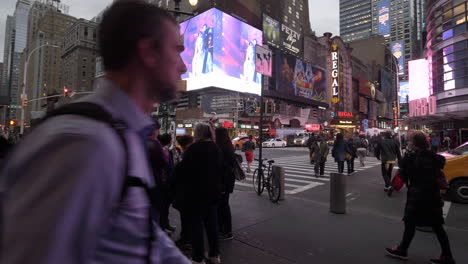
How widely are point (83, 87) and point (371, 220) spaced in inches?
4919

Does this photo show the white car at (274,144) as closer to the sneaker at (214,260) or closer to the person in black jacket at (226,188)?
the person in black jacket at (226,188)

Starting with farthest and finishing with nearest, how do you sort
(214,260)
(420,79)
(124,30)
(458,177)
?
(420,79)
(458,177)
(214,260)
(124,30)

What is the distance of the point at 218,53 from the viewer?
54.4 metres

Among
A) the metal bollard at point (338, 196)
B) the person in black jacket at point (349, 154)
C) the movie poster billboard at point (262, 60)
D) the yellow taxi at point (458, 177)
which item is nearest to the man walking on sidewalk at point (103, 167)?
the metal bollard at point (338, 196)

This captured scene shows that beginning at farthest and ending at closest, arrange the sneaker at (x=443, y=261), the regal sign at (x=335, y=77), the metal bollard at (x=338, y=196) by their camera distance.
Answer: the regal sign at (x=335, y=77)
the metal bollard at (x=338, y=196)
the sneaker at (x=443, y=261)

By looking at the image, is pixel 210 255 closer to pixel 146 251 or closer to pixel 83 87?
pixel 146 251

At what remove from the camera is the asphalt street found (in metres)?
4.33

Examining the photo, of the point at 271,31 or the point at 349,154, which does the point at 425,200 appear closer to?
the point at 349,154

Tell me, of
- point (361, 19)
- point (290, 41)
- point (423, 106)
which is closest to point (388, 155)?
point (423, 106)

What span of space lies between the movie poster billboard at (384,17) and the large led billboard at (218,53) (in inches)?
6070

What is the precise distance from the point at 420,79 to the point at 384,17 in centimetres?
17166

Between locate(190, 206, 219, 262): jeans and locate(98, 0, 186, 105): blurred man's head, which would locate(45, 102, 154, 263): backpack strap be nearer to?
locate(98, 0, 186, 105): blurred man's head

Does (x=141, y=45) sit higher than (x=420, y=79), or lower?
lower

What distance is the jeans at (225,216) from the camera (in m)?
5.03
